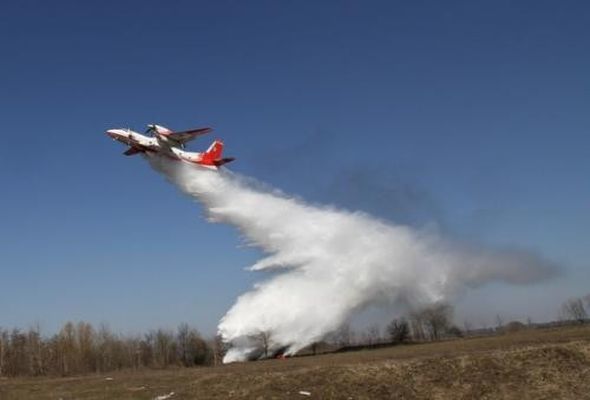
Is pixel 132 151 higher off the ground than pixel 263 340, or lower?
higher

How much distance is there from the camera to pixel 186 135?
199 ft

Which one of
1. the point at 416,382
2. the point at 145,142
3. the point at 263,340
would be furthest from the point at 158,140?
the point at 416,382

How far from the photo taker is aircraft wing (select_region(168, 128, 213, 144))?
6000 cm

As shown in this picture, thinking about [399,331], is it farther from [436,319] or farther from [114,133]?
[114,133]

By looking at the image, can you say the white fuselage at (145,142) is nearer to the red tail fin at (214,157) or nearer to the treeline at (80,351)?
the red tail fin at (214,157)

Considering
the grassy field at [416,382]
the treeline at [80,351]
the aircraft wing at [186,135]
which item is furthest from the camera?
the treeline at [80,351]

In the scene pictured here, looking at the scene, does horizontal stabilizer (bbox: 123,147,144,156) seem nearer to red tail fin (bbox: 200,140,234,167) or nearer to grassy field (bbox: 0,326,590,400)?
red tail fin (bbox: 200,140,234,167)

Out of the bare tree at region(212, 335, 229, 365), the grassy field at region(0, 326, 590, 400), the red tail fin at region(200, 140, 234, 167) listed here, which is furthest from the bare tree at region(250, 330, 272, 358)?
the grassy field at region(0, 326, 590, 400)

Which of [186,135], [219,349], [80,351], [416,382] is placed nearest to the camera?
[416,382]

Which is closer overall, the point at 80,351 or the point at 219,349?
the point at 219,349

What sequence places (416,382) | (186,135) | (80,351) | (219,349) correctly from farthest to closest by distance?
(80,351)
(219,349)
(186,135)
(416,382)

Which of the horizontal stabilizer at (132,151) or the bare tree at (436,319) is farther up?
the horizontal stabilizer at (132,151)

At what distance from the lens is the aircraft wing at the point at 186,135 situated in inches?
2362

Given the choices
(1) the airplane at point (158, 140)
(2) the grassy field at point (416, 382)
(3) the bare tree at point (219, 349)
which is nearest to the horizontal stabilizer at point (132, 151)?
(1) the airplane at point (158, 140)
